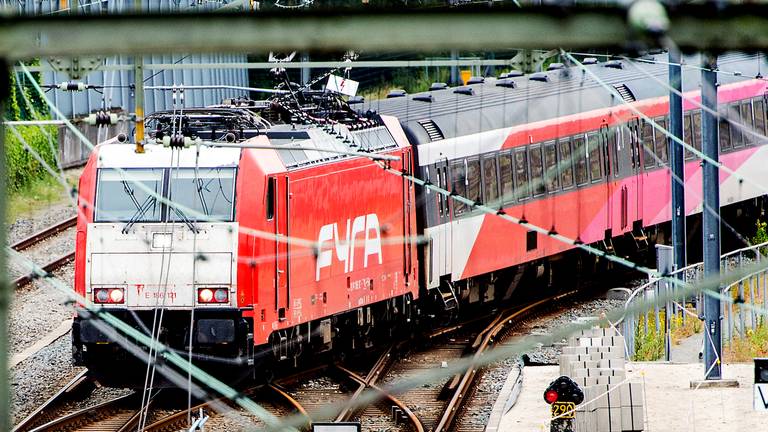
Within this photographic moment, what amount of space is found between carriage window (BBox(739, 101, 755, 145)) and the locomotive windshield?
12.8 m

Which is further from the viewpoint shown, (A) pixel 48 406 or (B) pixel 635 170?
(B) pixel 635 170

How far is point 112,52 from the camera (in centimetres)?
368

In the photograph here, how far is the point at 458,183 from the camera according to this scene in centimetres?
1898

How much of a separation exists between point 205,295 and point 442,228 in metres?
4.77

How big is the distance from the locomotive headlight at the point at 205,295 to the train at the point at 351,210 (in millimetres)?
14

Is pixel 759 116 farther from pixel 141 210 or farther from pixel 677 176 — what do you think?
pixel 141 210

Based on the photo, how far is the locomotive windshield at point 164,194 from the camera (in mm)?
14742

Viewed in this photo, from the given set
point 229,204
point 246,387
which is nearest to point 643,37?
point 229,204

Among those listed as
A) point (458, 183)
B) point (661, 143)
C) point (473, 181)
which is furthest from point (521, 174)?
point (661, 143)

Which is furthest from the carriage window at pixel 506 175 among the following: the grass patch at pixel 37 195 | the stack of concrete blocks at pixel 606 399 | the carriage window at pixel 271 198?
the grass patch at pixel 37 195

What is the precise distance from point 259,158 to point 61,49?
11178 millimetres

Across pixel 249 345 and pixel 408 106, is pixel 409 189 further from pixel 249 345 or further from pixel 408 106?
pixel 249 345

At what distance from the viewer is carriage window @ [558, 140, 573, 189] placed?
21062 mm

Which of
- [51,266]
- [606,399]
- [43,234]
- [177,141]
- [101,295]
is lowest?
[43,234]
